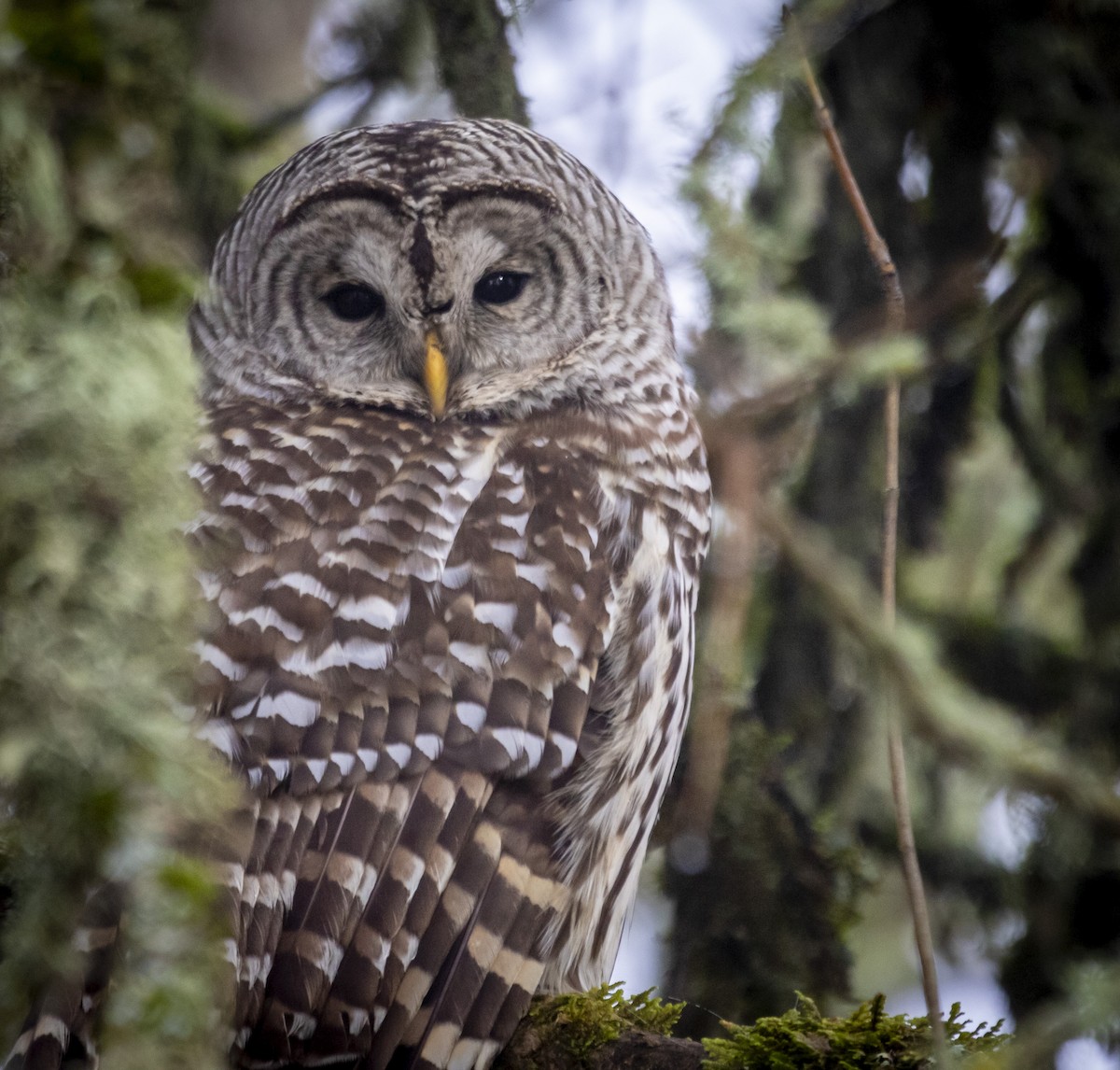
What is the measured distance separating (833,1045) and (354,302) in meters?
2.29

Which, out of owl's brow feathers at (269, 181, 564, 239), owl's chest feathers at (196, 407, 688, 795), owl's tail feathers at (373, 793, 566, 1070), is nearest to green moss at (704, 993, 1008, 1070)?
owl's tail feathers at (373, 793, 566, 1070)

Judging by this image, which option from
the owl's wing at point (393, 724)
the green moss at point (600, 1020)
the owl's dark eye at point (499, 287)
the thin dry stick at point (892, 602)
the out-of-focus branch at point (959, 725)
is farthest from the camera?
the owl's dark eye at point (499, 287)

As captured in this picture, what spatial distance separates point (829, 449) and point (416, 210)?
4.46ft

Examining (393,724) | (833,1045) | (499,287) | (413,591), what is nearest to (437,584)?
(413,591)

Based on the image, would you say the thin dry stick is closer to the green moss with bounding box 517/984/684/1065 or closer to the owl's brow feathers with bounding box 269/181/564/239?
the green moss with bounding box 517/984/684/1065

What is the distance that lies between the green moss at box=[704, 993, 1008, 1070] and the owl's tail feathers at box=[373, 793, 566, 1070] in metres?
0.61

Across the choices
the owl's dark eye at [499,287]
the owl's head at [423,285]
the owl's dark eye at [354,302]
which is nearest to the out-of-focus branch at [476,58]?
the owl's head at [423,285]

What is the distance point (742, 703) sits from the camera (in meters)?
3.40

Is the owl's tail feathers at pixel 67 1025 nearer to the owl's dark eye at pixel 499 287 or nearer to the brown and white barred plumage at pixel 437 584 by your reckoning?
the brown and white barred plumage at pixel 437 584

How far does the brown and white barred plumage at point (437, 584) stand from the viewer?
2533 mm

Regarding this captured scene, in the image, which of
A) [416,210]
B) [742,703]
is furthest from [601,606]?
[416,210]

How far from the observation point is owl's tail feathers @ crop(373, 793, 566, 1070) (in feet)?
8.32

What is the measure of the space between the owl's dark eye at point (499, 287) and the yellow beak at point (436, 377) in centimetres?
26

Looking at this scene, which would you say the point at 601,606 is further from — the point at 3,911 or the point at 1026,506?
the point at 1026,506
